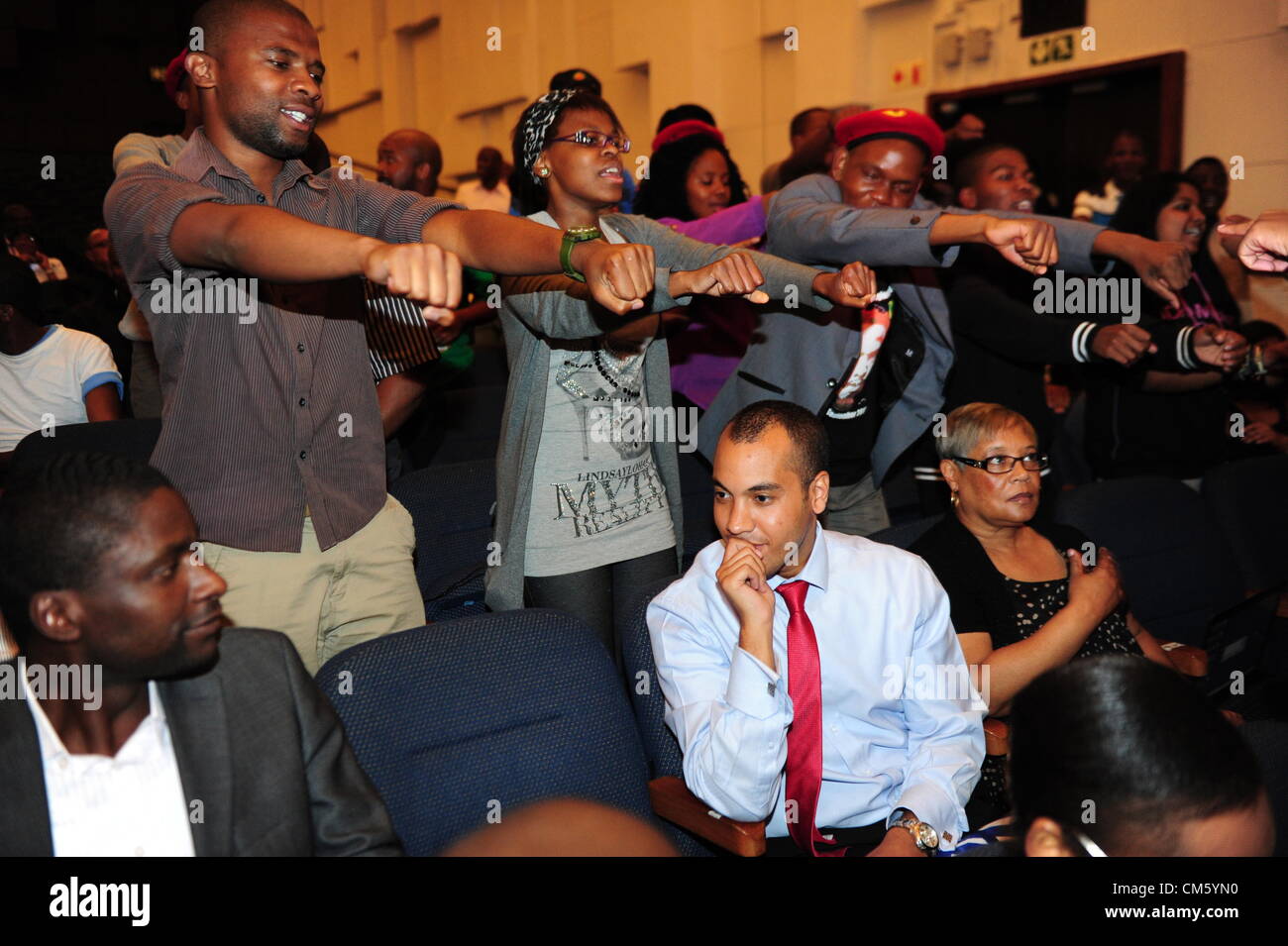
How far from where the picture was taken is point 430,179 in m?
5.36

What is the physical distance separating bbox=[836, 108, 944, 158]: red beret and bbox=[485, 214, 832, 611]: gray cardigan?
2.05 ft

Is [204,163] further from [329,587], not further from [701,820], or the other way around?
[701,820]

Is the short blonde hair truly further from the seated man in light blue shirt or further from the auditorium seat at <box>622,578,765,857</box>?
the auditorium seat at <box>622,578,765,857</box>

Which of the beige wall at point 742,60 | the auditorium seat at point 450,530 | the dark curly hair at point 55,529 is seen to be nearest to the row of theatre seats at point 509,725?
the dark curly hair at point 55,529

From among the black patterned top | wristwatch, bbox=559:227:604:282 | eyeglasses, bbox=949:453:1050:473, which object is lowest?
the black patterned top

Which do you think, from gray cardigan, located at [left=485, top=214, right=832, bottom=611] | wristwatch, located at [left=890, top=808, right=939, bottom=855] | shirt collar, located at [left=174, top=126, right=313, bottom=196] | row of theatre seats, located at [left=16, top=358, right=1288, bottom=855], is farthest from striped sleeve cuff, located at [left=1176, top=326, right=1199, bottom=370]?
shirt collar, located at [left=174, top=126, right=313, bottom=196]

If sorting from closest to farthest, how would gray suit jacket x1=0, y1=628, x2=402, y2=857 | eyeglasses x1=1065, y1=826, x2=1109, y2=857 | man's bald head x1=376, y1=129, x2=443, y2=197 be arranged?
eyeglasses x1=1065, y1=826, x2=1109, y2=857
gray suit jacket x1=0, y1=628, x2=402, y2=857
man's bald head x1=376, y1=129, x2=443, y2=197

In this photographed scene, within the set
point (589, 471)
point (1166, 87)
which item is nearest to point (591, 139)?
point (589, 471)

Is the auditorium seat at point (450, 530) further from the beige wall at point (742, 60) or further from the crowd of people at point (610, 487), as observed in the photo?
the beige wall at point (742, 60)

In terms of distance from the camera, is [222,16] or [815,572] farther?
[815,572]

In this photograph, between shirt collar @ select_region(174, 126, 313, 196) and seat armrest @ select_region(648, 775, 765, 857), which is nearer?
seat armrest @ select_region(648, 775, 765, 857)

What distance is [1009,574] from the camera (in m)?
2.50

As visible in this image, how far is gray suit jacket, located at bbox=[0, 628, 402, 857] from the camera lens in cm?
132

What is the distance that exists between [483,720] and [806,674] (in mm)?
579
